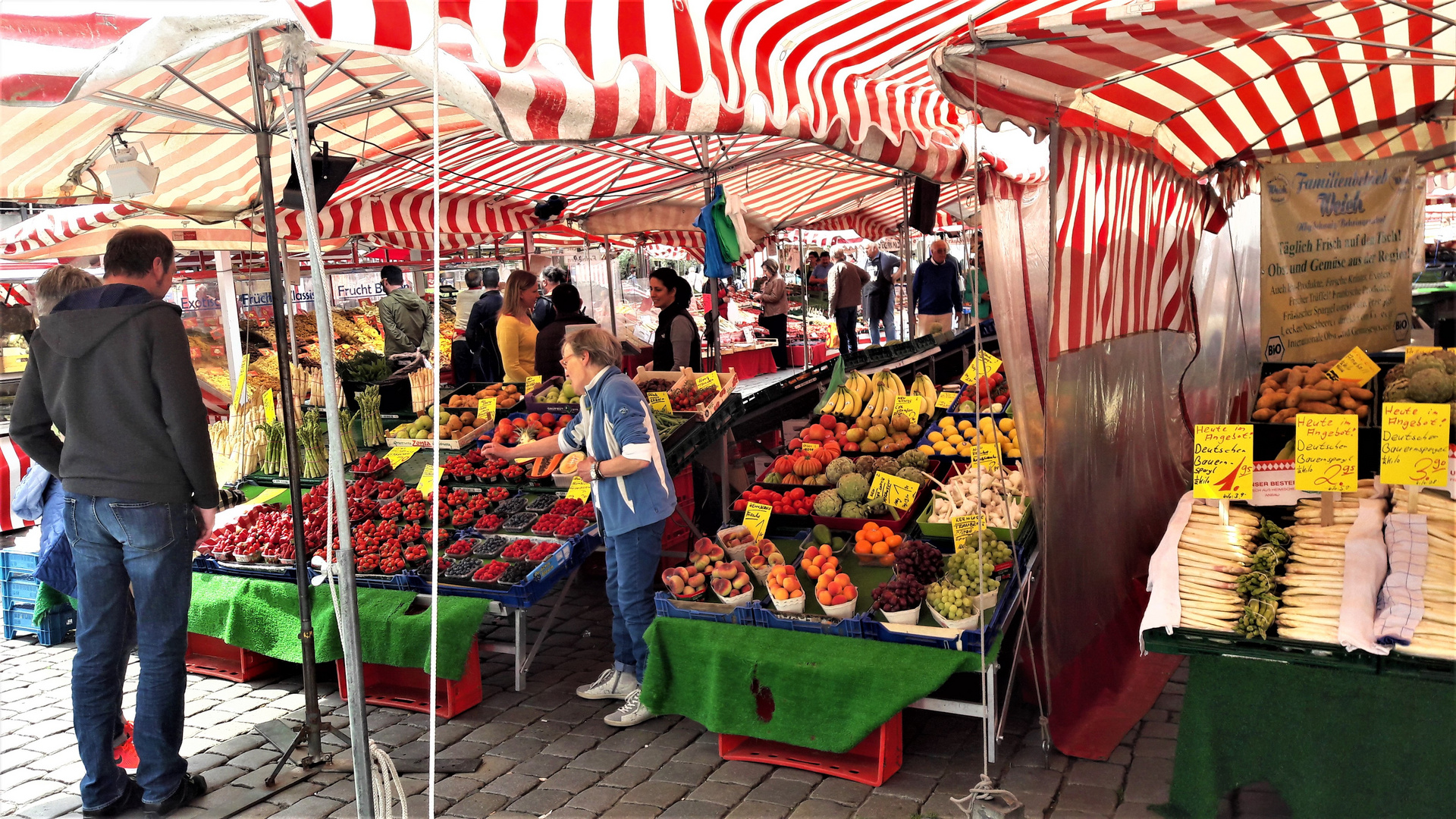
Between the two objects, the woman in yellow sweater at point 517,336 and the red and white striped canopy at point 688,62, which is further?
the woman in yellow sweater at point 517,336

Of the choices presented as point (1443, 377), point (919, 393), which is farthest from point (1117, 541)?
point (919, 393)

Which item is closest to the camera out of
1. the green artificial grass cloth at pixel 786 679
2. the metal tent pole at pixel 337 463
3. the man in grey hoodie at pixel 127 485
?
the metal tent pole at pixel 337 463

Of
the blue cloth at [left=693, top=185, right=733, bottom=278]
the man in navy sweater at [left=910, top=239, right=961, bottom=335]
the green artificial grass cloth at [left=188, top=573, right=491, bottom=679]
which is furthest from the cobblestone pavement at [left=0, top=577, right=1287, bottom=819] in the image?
the man in navy sweater at [left=910, top=239, right=961, bottom=335]

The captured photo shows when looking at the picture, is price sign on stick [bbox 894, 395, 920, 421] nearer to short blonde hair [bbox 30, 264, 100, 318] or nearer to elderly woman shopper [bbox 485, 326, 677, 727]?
elderly woman shopper [bbox 485, 326, 677, 727]

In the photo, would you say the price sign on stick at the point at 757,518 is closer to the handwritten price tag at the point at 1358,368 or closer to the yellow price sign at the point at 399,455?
the yellow price sign at the point at 399,455

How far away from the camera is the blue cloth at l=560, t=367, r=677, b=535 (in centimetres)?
423

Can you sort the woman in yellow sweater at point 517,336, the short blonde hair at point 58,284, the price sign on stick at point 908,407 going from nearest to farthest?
the short blonde hair at point 58,284
the price sign on stick at point 908,407
the woman in yellow sweater at point 517,336

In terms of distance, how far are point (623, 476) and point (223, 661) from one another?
8.43 ft

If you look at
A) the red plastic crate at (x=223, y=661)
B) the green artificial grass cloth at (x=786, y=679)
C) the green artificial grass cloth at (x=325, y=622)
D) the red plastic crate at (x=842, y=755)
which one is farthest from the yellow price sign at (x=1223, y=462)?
the red plastic crate at (x=223, y=661)

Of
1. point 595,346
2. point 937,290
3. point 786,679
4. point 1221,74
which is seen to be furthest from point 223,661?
point 937,290

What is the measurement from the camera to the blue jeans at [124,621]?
3.54 metres

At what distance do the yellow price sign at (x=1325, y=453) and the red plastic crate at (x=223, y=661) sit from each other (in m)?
4.77

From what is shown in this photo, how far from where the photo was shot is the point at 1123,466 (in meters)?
4.62

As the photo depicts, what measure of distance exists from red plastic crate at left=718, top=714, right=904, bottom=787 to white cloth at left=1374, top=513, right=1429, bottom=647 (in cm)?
165
